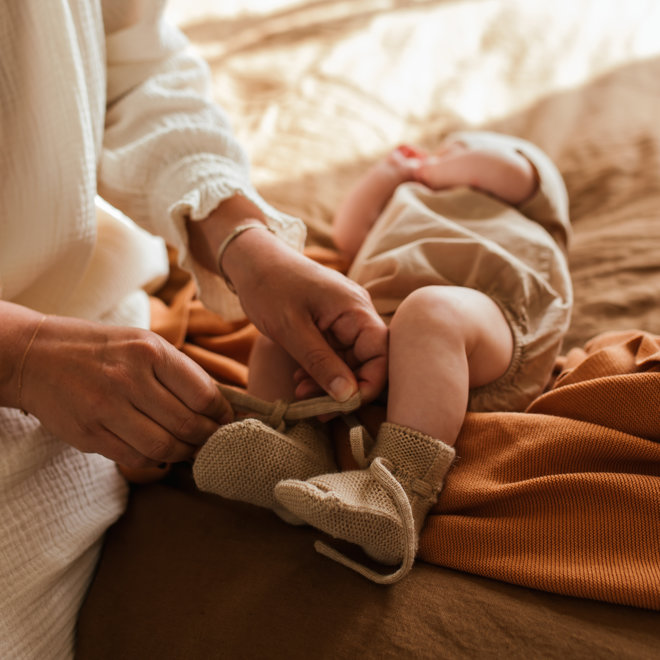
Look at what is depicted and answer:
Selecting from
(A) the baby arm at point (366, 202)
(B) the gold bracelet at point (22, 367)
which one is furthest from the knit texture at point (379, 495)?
(A) the baby arm at point (366, 202)

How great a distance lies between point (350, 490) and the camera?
545mm

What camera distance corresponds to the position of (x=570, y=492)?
1.79ft

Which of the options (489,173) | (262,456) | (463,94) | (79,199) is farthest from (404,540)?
(463,94)

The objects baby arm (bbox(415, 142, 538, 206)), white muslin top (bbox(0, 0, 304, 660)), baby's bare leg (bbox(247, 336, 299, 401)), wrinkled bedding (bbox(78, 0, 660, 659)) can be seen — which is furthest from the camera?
baby arm (bbox(415, 142, 538, 206))

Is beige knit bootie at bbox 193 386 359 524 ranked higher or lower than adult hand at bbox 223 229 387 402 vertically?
lower

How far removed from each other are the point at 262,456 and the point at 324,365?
0.11 m

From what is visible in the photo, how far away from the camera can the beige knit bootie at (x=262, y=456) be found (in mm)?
564

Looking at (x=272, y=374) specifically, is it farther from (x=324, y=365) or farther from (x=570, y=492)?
(x=570, y=492)

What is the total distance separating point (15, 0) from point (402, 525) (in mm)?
698

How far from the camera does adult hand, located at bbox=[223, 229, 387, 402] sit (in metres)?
0.62

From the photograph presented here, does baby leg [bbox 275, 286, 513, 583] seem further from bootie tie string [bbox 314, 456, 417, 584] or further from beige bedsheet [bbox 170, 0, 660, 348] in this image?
beige bedsheet [bbox 170, 0, 660, 348]

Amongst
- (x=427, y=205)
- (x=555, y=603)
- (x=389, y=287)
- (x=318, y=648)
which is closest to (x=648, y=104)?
(x=427, y=205)

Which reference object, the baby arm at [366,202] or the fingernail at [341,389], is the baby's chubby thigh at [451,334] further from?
the baby arm at [366,202]

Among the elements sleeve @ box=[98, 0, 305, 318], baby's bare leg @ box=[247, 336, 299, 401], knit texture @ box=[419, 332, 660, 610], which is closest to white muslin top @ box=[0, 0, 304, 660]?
sleeve @ box=[98, 0, 305, 318]
